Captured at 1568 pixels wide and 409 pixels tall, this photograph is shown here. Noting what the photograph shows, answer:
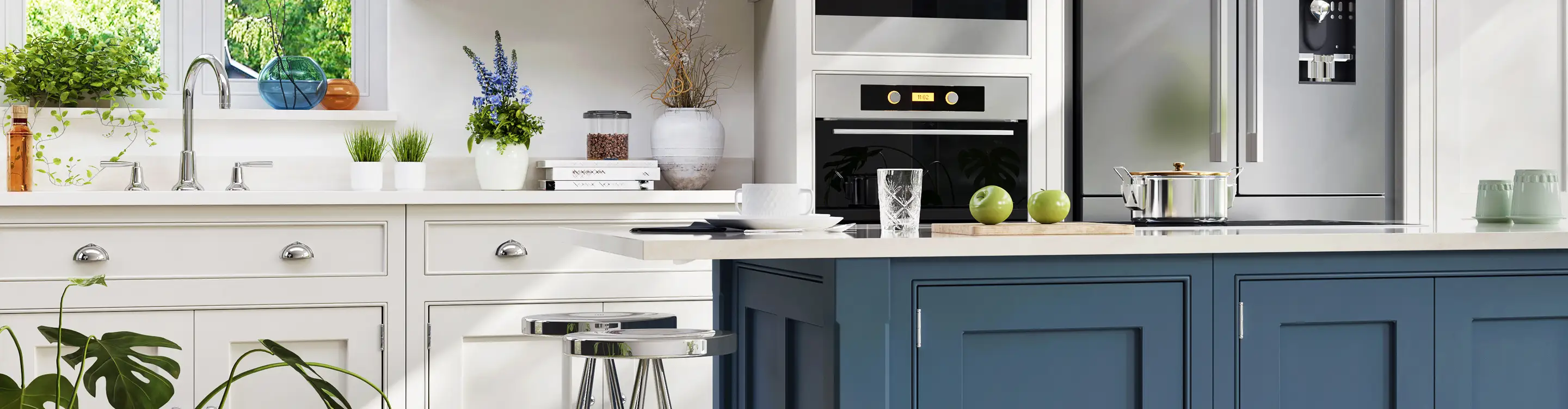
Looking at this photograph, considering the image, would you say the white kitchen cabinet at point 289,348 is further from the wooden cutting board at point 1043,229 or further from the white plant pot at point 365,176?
the wooden cutting board at point 1043,229

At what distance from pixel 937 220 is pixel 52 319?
6.71ft

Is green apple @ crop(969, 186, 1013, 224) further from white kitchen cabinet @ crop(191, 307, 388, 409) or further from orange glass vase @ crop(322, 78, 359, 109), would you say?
orange glass vase @ crop(322, 78, 359, 109)

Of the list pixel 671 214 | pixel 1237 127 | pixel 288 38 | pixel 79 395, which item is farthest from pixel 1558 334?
pixel 288 38

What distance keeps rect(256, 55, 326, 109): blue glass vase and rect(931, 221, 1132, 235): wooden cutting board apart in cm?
223

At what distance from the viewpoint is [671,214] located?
280cm

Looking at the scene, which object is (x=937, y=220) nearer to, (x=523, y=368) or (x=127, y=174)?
(x=523, y=368)

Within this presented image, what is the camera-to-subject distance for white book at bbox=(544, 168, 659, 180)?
296 centimetres

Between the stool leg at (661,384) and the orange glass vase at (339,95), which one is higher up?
the orange glass vase at (339,95)

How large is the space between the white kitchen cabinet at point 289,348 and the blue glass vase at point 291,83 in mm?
799

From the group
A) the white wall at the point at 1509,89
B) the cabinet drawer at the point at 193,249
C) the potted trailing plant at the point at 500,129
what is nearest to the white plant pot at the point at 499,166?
the potted trailing plant at the point at 500,129

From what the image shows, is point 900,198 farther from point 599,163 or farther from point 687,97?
point 687,97

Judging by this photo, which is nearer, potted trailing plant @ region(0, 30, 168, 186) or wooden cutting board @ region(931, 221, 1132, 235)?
wooden cutting board @ region(931, 221, 1132, 235)

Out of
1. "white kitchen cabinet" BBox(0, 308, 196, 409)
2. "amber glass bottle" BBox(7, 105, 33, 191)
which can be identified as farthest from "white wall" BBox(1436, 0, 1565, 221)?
"amber glass bottle" BBox(7, 105, 33, 191)

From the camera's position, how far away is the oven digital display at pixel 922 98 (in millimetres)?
2926
